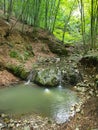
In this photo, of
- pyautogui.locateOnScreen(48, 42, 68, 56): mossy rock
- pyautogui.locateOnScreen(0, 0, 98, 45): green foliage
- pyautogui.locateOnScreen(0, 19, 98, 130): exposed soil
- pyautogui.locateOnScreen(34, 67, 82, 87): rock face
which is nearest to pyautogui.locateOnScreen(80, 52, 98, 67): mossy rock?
pyautogui.locateOnScreen(34, 67, 82, 87): rock face

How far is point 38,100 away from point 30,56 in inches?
236

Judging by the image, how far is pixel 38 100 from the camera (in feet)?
28.0

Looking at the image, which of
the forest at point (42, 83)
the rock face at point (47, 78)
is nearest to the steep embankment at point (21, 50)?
the forest at point (42, 83)

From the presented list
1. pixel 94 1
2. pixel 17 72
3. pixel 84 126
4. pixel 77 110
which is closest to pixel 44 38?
pixel 94 1

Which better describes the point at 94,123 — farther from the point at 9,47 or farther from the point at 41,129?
the point at 9,47

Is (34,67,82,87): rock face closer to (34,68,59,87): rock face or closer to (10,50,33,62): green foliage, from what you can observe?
(34,68,59,87): rock face

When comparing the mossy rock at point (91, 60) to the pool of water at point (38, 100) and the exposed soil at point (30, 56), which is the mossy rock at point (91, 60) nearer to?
the pool of water at point (38, 100)

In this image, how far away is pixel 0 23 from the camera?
574 inches

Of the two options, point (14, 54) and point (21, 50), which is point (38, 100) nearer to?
point (14, 54)

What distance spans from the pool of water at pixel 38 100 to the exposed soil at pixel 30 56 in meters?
0.52

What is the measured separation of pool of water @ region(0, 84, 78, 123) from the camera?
7.38m

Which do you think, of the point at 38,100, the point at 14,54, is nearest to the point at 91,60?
the point at 14,54

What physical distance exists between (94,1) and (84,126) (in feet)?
30.8

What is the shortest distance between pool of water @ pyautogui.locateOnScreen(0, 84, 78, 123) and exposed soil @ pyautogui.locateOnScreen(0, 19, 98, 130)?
52 centimetres
